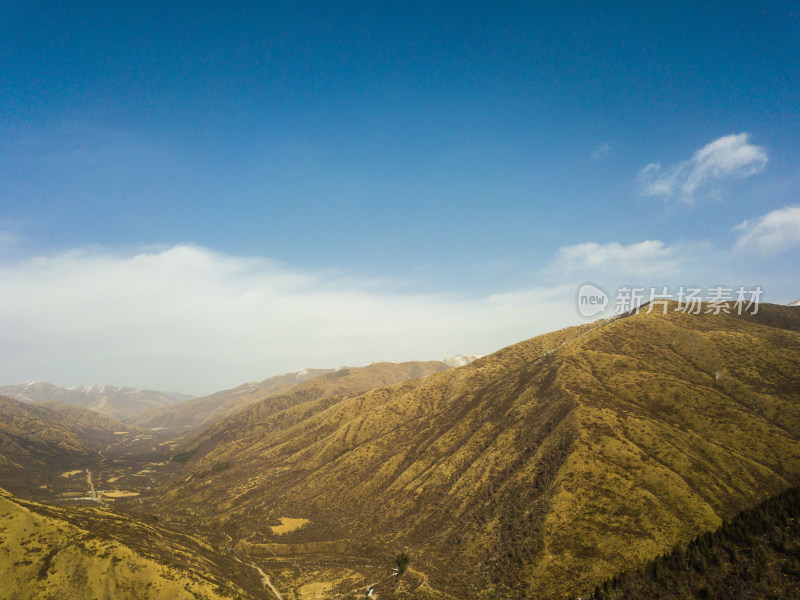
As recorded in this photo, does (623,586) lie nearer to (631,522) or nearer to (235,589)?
(631,522)

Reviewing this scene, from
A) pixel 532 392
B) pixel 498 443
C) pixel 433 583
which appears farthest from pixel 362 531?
pixel 532 392

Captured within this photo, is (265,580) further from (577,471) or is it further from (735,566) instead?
(735,566)

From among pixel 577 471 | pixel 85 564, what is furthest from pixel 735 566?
pixel 85 564

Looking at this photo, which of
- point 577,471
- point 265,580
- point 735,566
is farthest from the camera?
point 577,471

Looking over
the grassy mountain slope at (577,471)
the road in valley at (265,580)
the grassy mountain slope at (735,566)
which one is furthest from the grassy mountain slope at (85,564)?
the grassy mountain slope at (735,566)

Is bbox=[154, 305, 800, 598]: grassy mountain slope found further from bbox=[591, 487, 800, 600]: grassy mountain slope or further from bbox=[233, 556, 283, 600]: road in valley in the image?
bbox=[233, 556, 283, 600]: road in valley
